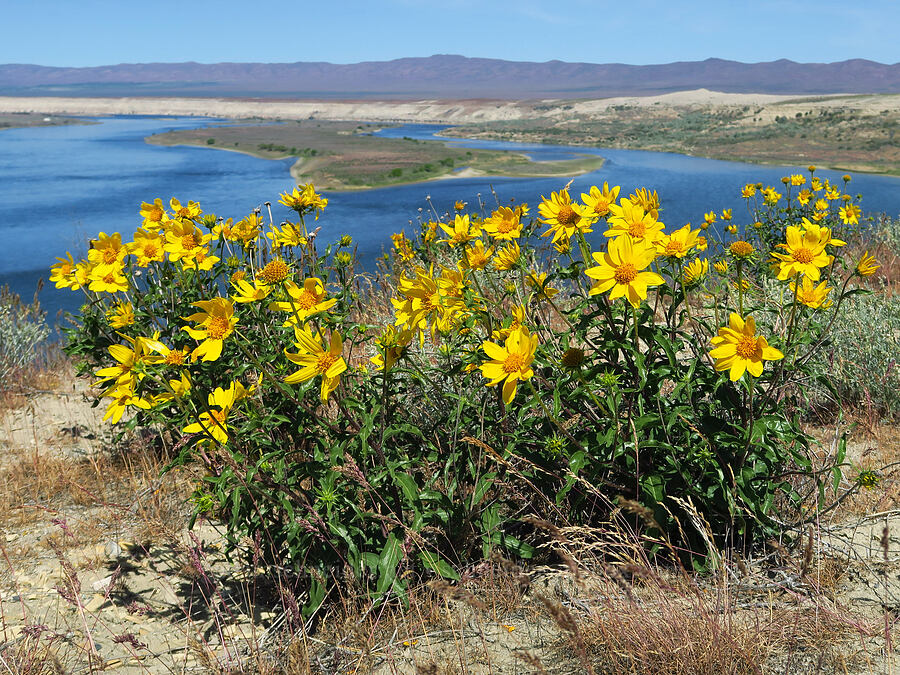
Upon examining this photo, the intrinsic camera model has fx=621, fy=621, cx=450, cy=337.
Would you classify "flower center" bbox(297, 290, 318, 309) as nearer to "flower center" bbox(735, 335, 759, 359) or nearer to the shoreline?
"flower center" bbox(735, 335, 759, 359)

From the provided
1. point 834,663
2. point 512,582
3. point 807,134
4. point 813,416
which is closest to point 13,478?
point 512,582

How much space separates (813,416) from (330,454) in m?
3.17

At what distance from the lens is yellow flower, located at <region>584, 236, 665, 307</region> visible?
6.10 ft

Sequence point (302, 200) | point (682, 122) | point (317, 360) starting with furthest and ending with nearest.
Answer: point (682, 122), point (302, 200), point (317, 360)

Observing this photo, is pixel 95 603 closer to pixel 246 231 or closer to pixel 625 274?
pixel 246 231

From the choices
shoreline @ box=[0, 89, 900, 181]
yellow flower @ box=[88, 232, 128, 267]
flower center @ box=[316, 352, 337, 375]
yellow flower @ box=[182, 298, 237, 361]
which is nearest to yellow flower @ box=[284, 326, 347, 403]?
flower center @ box=[316, 352, 337, 375]

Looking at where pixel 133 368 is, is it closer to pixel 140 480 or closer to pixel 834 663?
pixel 140 480

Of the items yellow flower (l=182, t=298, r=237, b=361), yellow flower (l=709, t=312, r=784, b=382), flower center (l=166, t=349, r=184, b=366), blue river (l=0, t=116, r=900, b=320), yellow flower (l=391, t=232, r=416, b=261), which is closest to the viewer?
yellow flower (l=709, t=312, r=784, b=382)

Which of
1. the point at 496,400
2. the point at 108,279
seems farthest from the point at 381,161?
the point at 496,400

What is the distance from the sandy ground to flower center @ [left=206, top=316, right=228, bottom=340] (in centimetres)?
6660

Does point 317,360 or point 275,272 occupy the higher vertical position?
point 275,272

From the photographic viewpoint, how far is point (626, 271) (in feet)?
6.21

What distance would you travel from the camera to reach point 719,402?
2.35 metres

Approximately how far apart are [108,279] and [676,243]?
7.07ft
